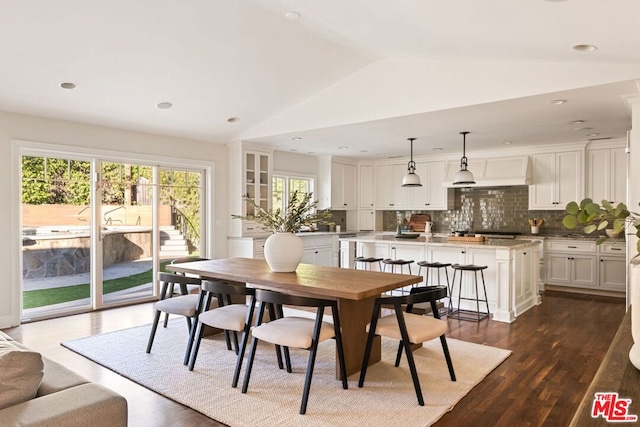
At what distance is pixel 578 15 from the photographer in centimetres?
291

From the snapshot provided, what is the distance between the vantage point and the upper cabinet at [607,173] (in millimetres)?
6707

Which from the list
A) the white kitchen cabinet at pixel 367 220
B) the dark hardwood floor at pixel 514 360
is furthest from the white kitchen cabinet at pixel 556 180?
the white kitchen cabinet at pixel 367 220

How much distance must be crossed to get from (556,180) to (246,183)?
504 centimetres

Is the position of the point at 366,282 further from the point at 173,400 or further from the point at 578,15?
the point at 578,15

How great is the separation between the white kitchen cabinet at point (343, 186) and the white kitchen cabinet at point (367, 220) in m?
0.22

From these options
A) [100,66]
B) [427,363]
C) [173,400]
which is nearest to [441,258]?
[427,363]

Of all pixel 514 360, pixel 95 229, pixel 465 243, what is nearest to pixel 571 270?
pixel 465 243

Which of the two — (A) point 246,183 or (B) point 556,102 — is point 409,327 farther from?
(A) point 246,183

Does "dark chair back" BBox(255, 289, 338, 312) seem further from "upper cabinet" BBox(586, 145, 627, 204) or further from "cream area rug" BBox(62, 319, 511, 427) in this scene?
"upper cabinet" BBox(586, 145, 627, 204)

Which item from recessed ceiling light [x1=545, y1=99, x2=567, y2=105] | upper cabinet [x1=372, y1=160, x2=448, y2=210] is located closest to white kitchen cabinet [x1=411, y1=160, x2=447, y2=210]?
upper cabinet [x1=372, y1=160, x2=448, y2=210]

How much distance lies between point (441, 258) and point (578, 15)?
143 inches

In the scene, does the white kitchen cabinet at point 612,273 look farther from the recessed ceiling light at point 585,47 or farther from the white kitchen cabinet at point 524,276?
the recessed ceiling light at point 585,47

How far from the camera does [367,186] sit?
9391 millimetres

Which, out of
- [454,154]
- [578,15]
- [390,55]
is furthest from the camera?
[454,154]
